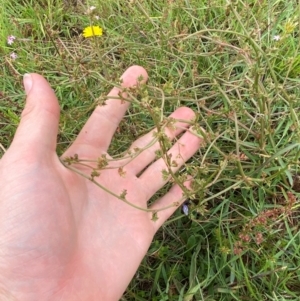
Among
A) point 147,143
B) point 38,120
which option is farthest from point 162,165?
point 38,120

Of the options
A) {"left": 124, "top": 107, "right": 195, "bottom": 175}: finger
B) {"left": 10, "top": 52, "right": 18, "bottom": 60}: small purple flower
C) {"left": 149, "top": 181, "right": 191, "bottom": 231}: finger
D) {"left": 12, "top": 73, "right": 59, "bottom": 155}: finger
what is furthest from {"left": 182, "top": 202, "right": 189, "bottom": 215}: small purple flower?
{"left": 10, "top": 52, "right": 18, "bottom": 60}: small purple flower


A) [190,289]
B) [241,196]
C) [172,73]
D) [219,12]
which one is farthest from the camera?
[219,12]

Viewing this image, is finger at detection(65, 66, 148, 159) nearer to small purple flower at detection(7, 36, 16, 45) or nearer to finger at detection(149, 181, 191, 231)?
finger at detection(149, 181, 191, 231)

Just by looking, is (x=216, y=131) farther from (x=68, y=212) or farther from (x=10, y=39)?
(x=10, y=39)

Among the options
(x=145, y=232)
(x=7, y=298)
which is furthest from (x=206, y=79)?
(x=7, y=298)

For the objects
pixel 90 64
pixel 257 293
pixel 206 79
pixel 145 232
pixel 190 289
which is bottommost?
pixel 257 293

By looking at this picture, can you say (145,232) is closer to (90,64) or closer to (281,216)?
(281,216)

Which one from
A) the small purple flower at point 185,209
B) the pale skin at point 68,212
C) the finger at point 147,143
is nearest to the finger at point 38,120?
the pale skin at point 68,212
